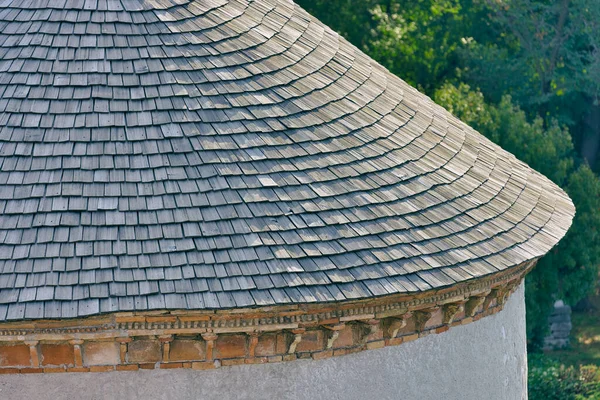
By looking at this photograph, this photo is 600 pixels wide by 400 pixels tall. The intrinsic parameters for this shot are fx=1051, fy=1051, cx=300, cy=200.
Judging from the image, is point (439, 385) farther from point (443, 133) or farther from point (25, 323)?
point (25, 323)

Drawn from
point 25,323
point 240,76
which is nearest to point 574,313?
point 240,76

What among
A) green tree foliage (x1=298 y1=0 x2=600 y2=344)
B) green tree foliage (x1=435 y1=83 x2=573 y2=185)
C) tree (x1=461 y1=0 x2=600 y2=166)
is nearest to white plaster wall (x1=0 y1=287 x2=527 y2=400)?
green tree foliage (x1=435 y1=83 x2=573 y2=185)

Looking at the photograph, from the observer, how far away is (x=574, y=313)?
29547mm

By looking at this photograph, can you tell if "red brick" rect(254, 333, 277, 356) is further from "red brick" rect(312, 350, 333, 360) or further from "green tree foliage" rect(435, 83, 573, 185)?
"green tree foliage" rect(435, 83, 573, 185)

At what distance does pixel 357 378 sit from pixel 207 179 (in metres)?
2.00

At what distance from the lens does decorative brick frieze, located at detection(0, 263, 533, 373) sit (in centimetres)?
746

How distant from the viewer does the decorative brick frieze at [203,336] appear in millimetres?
7457

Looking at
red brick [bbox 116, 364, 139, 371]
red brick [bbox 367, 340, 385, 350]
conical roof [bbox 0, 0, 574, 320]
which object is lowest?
red brick [bbox 367, 340, 385, 350]

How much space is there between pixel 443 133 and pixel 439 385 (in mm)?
2640

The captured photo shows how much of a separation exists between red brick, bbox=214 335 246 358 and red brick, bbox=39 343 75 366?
1.06m

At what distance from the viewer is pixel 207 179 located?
26.8ft

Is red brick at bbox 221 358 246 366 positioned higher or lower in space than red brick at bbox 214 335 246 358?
lower

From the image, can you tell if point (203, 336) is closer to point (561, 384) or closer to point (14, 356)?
point (14, 356)

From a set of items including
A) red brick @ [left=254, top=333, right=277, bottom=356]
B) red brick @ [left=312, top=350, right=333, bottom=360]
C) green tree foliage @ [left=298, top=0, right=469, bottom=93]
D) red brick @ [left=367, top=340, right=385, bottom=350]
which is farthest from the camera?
green tree foliage @ [left=298, top=0, right=469, bottom=93]
